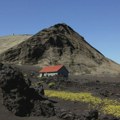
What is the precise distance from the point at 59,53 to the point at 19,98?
5198 inches

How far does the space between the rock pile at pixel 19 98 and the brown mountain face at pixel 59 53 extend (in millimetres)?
109948

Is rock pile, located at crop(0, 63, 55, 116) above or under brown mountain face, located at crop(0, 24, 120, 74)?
under

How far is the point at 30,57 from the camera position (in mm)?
157500

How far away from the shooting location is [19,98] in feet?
104

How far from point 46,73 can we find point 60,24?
78.0 metres

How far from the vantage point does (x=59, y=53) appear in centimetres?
16362

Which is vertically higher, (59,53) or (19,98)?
(59,53)

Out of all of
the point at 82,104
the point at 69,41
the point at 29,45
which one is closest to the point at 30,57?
the point at 29,45

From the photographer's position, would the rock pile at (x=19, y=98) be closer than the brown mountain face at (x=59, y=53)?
Yes

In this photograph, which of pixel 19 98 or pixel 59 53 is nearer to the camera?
pixel 19 98

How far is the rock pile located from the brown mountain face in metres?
110

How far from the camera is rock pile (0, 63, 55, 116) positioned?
31250mm

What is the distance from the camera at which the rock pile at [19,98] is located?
3125cm

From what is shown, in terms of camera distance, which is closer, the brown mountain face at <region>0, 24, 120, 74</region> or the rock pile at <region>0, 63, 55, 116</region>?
the rock pile at <region>0, 63, 55, 116</region>
